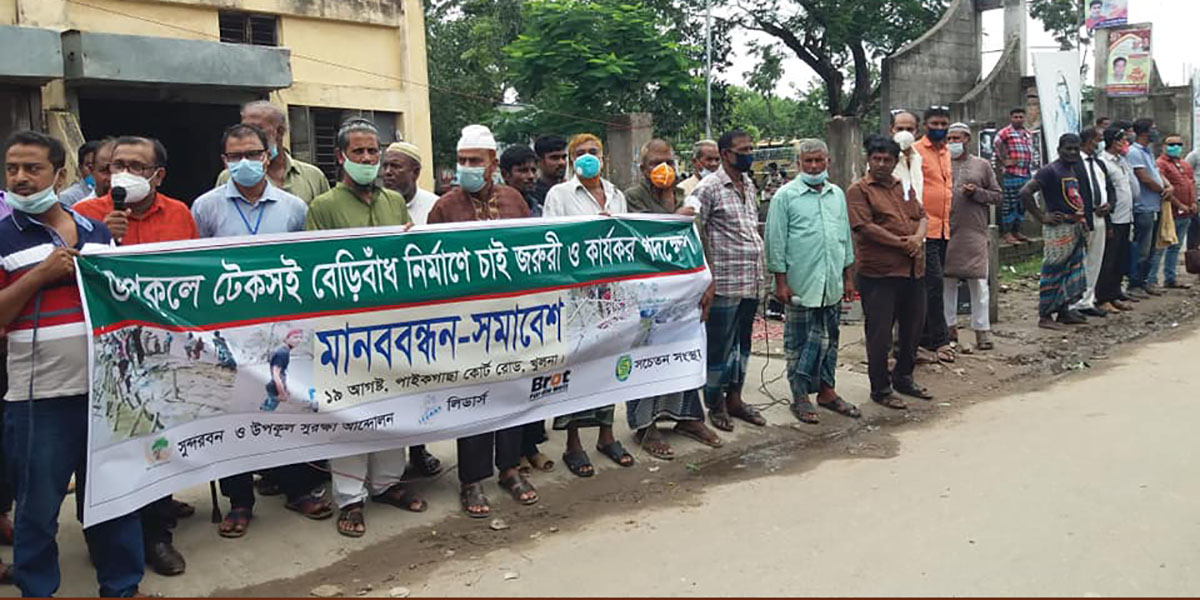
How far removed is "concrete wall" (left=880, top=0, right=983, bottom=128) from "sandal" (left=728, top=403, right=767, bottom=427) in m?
8.22

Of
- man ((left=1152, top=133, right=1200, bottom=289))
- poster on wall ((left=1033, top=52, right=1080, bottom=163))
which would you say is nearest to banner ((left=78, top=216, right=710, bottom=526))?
poster on wall ((left=1033, top=52, right=1080, bottom=163))

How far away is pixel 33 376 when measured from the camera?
11.1 feet

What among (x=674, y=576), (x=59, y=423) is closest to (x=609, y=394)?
(x=674, y=576)

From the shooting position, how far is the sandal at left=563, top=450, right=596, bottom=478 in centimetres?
538

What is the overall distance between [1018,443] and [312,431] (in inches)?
159

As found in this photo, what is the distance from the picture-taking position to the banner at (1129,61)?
1894 cm

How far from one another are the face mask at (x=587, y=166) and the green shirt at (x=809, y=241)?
139cm

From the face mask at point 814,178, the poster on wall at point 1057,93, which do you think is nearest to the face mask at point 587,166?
the face mask at point 814,178

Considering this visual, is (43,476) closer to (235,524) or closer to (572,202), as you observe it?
(235,524)

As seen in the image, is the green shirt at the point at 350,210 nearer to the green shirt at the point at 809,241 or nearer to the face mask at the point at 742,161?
the face mask at the point at 742,161

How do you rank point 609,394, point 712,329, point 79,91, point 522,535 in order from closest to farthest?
point 522,535
point 609,394
point 712,329
point 79,91

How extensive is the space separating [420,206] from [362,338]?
135cm

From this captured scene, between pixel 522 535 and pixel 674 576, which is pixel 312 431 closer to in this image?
pixel 522 535

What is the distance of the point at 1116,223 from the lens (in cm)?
1045
